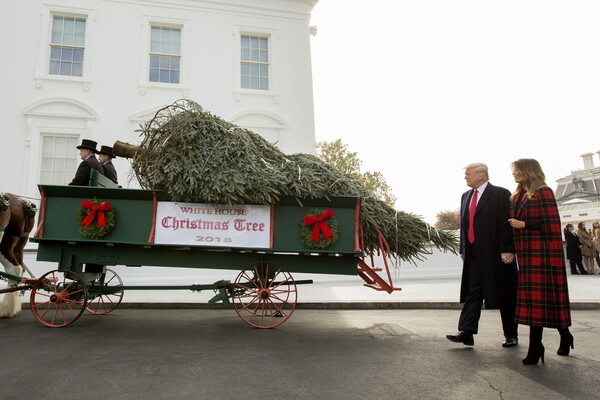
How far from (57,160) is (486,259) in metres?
10.9

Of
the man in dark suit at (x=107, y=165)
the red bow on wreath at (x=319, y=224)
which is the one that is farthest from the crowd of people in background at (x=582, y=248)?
the man in dark suit at (x=107, y=165)

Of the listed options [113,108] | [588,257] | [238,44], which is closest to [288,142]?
[238,44]

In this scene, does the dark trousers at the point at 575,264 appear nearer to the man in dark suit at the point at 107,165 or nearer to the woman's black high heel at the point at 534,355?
the woman's black high heel at the point at 534,355

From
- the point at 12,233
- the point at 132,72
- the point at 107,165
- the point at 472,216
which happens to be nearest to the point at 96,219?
the point at 107,165

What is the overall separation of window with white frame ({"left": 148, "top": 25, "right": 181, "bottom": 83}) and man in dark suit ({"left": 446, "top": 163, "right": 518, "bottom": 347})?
10.3 metres

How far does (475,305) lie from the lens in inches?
170

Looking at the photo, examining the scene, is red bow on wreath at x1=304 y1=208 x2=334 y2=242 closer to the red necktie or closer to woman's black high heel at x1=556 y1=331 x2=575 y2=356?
the red necktie

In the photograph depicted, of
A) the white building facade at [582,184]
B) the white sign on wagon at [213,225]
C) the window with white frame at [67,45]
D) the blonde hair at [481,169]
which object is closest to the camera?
the blonde hair at [481,169]

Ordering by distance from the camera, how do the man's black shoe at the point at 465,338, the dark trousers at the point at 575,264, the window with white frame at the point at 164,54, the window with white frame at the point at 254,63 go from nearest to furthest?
the man's black shoe at the point at 465,338
the window with white frame at the point at 164,54
the window with white frame at the point at 254,63
the dark trousers at the point at 575,264

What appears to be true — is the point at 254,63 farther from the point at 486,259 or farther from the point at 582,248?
the point at 582,248

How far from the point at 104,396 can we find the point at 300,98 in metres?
11.2

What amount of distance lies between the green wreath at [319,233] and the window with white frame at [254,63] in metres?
8.70

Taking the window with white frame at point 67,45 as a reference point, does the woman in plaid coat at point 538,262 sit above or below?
below

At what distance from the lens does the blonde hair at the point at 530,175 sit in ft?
13.1
